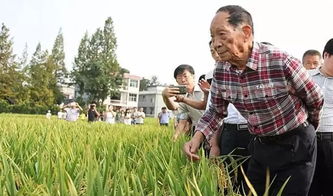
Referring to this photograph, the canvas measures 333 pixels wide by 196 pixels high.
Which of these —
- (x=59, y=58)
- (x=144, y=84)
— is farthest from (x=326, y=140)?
(x=144, y=84)

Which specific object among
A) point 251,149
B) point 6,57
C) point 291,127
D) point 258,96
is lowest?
point 251,149

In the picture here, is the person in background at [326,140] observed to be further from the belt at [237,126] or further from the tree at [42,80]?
the tree at [42,80]

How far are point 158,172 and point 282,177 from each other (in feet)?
1.70

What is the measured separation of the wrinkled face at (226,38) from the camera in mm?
1511

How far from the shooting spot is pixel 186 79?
313cm

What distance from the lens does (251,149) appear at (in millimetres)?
1936

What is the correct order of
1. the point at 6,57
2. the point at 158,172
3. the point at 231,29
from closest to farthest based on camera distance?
1. the point at 231,29
2. the point at 158,172
3. the point at 6,57

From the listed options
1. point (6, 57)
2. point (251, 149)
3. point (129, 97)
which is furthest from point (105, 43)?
point (251, 149)

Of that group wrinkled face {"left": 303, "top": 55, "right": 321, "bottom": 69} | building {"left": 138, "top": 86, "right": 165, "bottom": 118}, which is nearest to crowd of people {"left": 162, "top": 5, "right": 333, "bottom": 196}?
wrinkled face {"left": 303, "top": 55, "right": 321, "bottom": 69}

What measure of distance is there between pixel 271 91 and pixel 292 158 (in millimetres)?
272

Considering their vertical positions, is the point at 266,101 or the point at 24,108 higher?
the point at 266,101

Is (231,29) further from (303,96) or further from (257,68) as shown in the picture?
(303,96)

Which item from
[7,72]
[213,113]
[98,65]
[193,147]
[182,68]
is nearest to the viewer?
[193,147]

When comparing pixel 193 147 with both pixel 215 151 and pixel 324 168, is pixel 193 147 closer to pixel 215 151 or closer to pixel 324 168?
pixel 215 151
